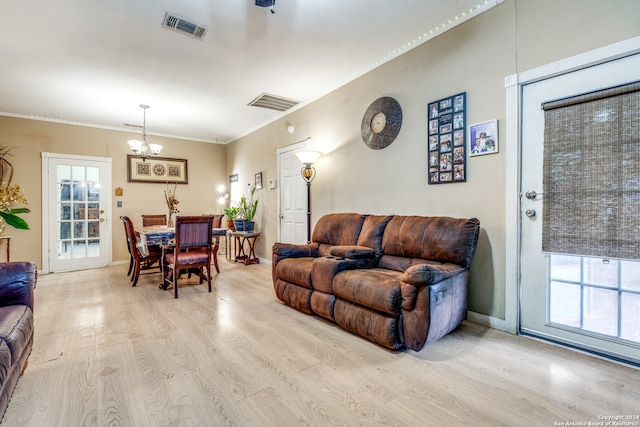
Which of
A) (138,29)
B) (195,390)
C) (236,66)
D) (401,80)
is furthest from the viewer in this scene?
(236,66)

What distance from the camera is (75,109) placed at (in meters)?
4.66

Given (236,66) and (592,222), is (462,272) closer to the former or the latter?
(592,222)

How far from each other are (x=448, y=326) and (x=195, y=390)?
1783 mm

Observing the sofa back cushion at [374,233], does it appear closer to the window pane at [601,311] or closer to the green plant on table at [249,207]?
the window pane at [601,311]

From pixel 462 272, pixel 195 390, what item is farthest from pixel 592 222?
pixel 195 390

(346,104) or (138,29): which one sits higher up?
(138,29)

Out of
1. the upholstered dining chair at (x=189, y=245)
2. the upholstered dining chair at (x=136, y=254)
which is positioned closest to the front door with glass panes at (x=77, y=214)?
the upholstered dining chair at (x=136, y=254)

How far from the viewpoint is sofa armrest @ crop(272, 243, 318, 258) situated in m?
3.23

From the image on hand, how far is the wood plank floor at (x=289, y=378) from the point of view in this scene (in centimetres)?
148

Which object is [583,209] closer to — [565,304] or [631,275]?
[631,275]

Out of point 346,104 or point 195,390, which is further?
point 346,104

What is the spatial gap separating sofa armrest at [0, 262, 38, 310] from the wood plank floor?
1.52ft

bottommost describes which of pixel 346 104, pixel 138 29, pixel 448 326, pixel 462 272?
pixel 448 326

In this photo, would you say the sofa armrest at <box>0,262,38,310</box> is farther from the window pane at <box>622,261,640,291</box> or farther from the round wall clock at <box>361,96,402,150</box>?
the window pane at <box>622,261,640,291</box>
